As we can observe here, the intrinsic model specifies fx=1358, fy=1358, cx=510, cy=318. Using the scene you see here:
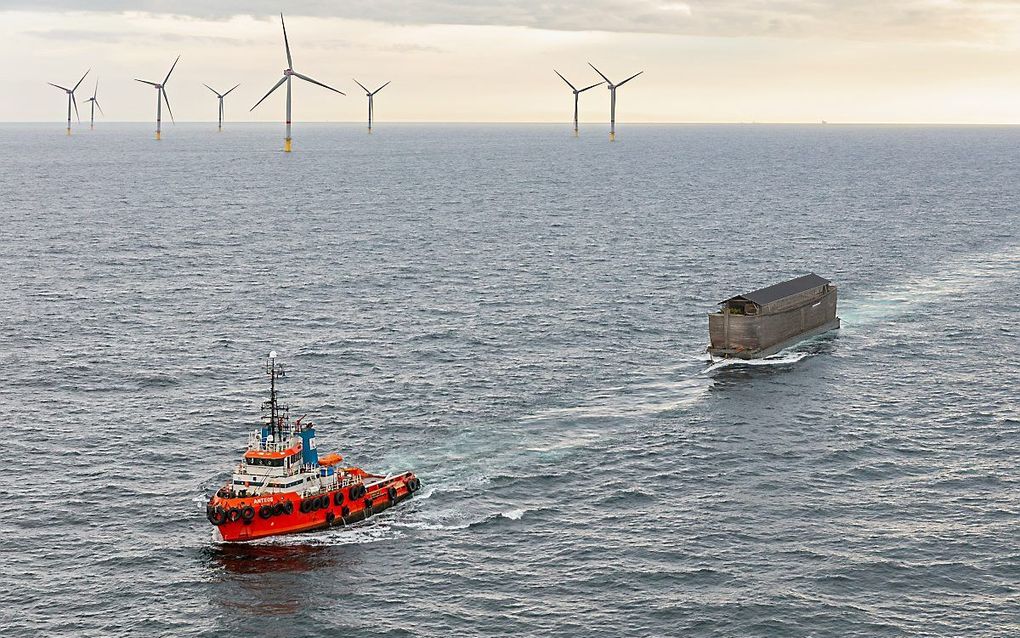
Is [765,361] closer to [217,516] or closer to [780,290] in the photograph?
[780,290]

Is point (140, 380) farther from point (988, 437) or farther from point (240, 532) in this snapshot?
point (988, 437)

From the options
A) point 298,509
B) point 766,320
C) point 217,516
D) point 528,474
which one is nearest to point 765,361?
point 766,320

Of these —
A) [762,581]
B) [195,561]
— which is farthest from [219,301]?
[762,581]

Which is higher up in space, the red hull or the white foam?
the white foam

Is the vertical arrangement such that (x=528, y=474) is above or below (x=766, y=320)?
below

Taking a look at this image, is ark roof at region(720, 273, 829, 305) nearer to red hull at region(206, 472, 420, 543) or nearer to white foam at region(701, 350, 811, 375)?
white foam at region(701, 350, 811, 375)

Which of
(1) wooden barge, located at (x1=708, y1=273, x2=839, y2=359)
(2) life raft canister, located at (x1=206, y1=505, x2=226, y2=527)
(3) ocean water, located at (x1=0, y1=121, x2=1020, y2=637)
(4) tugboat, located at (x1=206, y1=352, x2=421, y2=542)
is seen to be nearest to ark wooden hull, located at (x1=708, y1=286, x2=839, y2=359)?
(1) wooden barge, located at (x1=708, y1=273, x2=839, y2=359)
